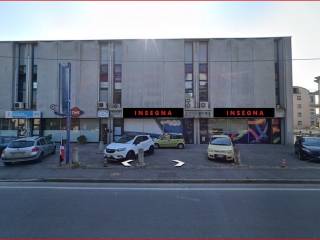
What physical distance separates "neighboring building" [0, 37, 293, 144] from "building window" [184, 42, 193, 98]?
10 cm

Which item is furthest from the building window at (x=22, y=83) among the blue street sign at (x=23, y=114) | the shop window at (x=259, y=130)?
the shop window at (x=259, y=130)

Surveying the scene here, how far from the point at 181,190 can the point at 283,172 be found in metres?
5.76

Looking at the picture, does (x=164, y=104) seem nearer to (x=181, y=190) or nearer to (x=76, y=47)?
(x=76, y=47)

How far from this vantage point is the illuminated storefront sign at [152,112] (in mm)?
25656

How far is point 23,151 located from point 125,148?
18.1 ft

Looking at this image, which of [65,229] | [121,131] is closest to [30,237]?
[65,229]

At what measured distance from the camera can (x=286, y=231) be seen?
15.2 ft

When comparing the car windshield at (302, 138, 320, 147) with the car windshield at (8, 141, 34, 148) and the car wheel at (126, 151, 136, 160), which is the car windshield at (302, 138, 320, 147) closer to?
the car wheel at (126, 151, 136, 160)

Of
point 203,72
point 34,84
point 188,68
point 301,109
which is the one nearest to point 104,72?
point 34,84

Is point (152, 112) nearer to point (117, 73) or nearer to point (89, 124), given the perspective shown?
point (117, 73)

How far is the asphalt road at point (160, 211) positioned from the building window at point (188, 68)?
60.6 ft

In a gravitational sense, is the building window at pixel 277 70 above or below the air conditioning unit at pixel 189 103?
above

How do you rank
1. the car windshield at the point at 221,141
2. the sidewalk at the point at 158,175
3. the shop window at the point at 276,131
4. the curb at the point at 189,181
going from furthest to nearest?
1. the shop window at the point at 276,131
2. the car windshield at the point at 221,141
3. the sidewalk at the point at 158,175
4. the curb at the point at 189,181

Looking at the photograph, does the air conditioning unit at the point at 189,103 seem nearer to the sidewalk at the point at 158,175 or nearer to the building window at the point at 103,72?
the building window at the point at 103,72
